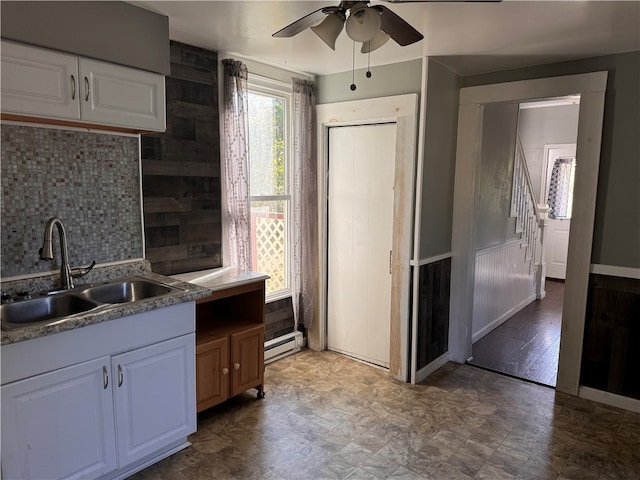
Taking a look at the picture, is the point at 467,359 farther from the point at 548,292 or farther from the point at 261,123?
the point at 548,292

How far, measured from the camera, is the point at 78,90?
82.0 inches

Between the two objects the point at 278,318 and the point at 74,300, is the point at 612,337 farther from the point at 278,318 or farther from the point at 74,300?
the point at 74,300

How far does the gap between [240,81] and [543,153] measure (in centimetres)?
559

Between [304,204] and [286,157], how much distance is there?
0.41 metres

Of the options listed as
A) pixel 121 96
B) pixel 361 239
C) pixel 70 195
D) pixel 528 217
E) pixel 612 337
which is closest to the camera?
pixel 121 96

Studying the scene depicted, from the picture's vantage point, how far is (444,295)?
143 inches

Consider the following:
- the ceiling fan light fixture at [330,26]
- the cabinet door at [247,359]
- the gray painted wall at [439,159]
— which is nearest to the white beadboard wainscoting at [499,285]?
the gray painted wall at [439,159]

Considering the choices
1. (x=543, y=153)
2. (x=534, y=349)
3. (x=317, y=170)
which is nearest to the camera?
(x=317, y=170)

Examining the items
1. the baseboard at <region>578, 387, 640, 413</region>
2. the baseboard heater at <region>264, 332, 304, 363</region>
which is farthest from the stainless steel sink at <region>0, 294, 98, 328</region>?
the baseboard at <region>578, 387, 640, 413</region>

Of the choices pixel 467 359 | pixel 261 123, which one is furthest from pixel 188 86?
pixel 467 359

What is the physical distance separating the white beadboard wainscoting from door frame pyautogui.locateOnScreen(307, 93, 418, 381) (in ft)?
3.49

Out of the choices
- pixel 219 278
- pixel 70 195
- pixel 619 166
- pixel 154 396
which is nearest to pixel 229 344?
pixel 219 278

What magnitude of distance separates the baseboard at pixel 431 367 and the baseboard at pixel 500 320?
0.56m

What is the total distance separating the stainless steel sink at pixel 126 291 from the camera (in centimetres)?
242
